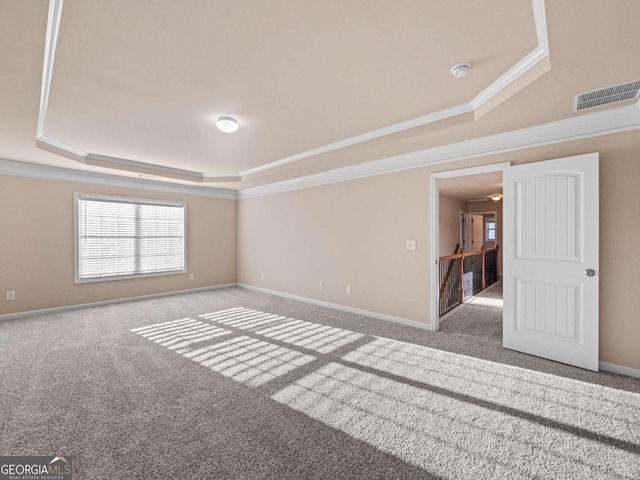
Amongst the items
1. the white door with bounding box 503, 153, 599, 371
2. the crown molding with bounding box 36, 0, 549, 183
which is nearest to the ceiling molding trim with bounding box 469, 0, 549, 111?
the crown molding with bounding box 36, 0, 549, 183

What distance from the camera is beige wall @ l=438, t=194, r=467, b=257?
8.09 m

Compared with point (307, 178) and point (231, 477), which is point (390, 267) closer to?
point (307, 178)

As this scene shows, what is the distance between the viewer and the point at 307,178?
560 centimetres

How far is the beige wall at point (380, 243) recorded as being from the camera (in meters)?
2.76

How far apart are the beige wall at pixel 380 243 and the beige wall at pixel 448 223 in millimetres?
3839

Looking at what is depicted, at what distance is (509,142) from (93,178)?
6584mm

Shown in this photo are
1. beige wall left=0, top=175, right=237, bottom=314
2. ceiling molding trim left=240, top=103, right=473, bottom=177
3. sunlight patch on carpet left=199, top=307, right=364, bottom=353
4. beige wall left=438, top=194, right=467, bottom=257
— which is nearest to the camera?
ceiling molding trim left=240, top=103, right=473, bottom=177

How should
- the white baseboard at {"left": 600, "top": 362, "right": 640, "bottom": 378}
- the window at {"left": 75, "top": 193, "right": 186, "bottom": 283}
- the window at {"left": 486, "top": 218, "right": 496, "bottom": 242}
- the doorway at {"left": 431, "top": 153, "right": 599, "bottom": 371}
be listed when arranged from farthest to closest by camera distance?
the window at {"left": 486, "top": 218, "right": 496, "bottom": 242}, the window at {"left": 75, "top": 193, "right": 186, "bottom": 283}, the doorway at {"left": 431, "top": 153, "right": 599, "bottom": 371}, the white baseboard at {"left": 600, "top": 362, "right": 640, "bottom": 378}

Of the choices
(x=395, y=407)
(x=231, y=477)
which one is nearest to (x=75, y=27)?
(x=231, y=477)

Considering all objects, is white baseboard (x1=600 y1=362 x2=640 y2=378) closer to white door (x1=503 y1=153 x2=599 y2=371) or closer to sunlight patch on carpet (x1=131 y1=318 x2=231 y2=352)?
white door (x1=503 y1=153 x2=599 y2=371)

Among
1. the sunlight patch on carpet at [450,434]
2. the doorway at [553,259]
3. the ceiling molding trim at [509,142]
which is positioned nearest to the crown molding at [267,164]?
the ceiling molding trim at [509,142]

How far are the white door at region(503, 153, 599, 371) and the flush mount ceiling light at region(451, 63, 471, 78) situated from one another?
1.51 meters

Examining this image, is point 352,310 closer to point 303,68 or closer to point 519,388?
point 519,388

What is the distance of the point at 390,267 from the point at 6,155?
5.82 m
